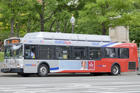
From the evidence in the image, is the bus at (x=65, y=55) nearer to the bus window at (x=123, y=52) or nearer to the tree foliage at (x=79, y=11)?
the bus window at (x=123, y=52)

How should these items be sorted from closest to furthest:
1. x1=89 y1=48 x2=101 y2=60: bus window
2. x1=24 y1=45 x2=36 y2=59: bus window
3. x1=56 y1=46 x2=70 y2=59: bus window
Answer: x1=24 y1=45 x2=36 y2=59: bus window < x1=56 y1=46 x2=70 y2=59: bus window < x1=89 y1=48 x2=101 y2=60: bus window

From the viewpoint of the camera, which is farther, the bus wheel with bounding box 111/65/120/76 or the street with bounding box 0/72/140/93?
the bus wheel with bounding box 111/65/120/76

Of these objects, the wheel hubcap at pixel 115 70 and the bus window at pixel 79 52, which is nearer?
the bus window at pixel 79 52

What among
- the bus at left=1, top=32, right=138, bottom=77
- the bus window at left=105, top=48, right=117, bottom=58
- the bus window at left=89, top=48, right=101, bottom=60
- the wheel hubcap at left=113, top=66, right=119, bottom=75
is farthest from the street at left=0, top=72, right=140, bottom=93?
the wheel hubcap at left=113, top=66, right=119, bottom=75

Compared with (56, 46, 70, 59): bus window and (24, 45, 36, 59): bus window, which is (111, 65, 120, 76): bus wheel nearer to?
(56, 46, 70, 59): bus window

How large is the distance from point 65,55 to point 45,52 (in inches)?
71.1

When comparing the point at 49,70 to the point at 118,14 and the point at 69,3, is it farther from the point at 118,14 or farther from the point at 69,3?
the point at 69,3

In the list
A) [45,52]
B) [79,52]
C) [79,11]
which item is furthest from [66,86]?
[79,11]

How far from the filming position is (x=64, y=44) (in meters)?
27.7

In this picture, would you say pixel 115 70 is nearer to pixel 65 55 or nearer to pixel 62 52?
pixel 65 55

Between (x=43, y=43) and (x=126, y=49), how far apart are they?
8.52m

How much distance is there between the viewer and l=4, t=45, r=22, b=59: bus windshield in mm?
25562

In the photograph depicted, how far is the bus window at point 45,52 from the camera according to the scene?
26.3 meters

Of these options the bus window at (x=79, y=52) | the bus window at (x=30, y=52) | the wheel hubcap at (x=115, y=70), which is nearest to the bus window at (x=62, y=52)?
the bus window at (x=79, y=52)
